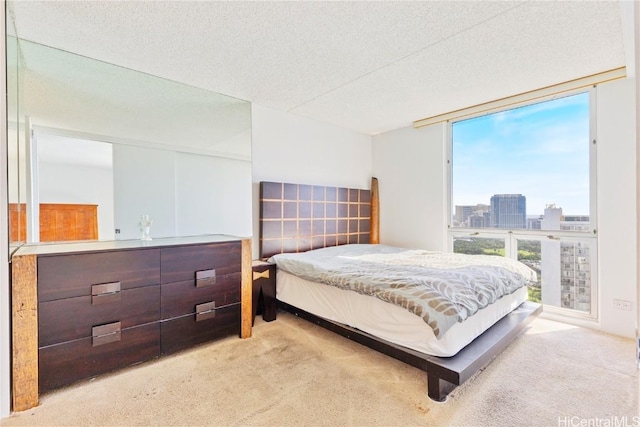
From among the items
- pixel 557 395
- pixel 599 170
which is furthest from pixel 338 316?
pixel 599 170

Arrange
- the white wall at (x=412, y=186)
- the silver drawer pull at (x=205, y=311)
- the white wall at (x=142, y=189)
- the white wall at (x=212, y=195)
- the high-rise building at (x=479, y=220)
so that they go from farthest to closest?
the white wall at (x=412, y=186), the high-rise building at (x=479, y=220), the white wall at (x=212, y=195), the white wall at (x=142, y=189), the silver drawer pull at (x=205, y=311)

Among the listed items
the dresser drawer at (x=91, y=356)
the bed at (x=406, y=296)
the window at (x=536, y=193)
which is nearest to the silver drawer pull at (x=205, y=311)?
the dresser drawer at (x=91, y=356)

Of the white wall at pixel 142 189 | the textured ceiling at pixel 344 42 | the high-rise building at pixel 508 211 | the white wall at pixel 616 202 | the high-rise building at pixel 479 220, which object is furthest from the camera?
the high-rise building at pixel 479 220

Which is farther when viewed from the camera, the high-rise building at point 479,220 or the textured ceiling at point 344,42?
the high-rise building at point 479,220

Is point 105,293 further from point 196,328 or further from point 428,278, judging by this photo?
point 428,278

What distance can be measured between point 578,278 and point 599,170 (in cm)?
109

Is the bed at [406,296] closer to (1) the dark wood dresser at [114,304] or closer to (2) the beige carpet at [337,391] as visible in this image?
(2) the beige carpet at [337,391]

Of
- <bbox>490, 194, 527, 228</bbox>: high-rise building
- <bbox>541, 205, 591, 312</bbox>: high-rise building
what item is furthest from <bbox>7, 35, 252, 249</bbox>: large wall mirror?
<bbox>541, 205, 591, 312</bbox>: high-rise building

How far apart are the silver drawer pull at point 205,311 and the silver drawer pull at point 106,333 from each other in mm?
535

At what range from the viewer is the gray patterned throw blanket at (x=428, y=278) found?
1732 millimetres

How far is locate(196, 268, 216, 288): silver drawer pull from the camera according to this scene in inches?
93.8

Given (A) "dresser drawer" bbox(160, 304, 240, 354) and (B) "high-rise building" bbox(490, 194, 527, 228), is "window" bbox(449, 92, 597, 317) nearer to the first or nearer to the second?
(B) "high-rise building" bbox(490, 194, 527, 228)

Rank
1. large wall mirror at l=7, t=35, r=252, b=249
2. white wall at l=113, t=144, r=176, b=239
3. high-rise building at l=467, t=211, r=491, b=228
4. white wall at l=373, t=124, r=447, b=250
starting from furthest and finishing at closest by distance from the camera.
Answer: white wall at l=373, t=124, r=447, b=250 < high-rise building at l=467, t=211, r=491, b=228 < white wall at l=113, t=144, r=176, b=239 < large wall mirror at l=7, t=35, r=252, b=249

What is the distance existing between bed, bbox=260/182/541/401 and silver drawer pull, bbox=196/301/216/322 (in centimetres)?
74
